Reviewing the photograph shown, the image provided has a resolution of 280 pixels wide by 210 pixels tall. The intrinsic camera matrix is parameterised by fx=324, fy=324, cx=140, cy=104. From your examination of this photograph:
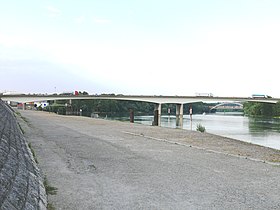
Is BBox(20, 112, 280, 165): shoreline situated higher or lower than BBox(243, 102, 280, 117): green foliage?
lower

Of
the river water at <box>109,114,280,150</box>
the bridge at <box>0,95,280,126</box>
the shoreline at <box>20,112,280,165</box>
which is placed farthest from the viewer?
the bridge at <box>0,95,280,126</box>

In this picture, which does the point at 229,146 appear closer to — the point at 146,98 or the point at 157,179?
the point at 157,179

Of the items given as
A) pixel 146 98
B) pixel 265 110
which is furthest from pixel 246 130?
pixel 265 110

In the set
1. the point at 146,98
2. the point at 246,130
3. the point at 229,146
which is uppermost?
the point at 146,98

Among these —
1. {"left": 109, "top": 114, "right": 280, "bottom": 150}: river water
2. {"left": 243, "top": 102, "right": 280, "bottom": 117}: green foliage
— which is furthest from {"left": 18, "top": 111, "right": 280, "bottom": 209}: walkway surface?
{"left": 243, "top": 102, "right": 280, "bottom": 117}: green foliage

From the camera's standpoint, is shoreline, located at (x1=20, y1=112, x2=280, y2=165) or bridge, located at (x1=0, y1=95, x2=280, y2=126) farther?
bridge, located at (x1=0, y1=95, x2=280, y2=126)

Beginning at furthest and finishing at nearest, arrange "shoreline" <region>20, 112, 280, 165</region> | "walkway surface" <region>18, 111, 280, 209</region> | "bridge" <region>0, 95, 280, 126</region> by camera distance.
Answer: "bridge" <region>0, 95, 280, 126</region>
"shoreline" <region>20, 112, 280, 165</region>
"walkway surface" <region>18, 111, 280, 209</region>

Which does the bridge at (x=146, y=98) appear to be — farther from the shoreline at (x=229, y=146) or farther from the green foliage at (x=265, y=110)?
the shoreline at (x=229, y=146)

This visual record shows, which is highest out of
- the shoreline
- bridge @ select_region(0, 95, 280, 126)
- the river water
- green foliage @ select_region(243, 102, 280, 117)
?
bridge @ select_region(0, 95, 280, 126)

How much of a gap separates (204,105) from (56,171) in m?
149

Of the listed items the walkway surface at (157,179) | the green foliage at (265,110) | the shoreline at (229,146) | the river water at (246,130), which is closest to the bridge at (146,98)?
the green foliage at (265,110)

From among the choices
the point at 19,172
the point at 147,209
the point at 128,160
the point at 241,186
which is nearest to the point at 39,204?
the point at 19,172

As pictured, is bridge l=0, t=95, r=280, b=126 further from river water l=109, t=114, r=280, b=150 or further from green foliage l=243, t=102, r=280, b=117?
river water l=109, t=114, r=280, b=150

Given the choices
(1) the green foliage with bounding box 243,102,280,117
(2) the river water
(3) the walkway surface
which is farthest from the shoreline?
(1) the green foliage with bounding box 243,102,280,117
